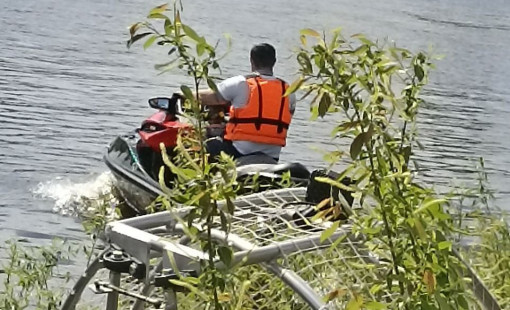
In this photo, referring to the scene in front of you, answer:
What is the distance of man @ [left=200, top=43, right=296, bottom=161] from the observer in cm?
802

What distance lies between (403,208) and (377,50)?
1.39 ft

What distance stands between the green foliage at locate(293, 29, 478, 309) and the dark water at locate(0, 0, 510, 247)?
1358mm

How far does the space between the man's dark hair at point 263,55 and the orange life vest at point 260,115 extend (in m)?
0.12

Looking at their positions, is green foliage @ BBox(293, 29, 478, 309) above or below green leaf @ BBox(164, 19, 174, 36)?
below

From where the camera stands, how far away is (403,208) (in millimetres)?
2111

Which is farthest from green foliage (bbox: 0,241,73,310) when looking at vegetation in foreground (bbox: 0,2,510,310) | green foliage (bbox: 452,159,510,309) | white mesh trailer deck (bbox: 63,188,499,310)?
vegetation in foreground (bbox: 0,2,510,310)

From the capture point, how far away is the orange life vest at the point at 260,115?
26.5ft

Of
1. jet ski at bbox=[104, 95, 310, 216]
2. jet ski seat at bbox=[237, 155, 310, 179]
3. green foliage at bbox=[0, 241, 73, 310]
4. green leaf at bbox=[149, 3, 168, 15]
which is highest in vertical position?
green leaf at bbox=[149, 3, 168, 15]

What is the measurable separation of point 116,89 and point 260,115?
11.1 meters

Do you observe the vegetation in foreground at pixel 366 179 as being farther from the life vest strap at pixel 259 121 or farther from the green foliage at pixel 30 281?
the life vest strap at pixel 259 121

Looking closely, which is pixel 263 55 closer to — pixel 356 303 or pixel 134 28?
pixel 134 28

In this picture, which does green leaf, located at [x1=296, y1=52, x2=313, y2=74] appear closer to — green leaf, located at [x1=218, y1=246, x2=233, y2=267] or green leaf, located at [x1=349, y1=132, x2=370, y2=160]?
green leaf, located at [x1=349, y1=132, x2=370, y2=160]

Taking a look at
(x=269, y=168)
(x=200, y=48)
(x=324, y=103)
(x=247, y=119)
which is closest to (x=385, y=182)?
(x=324, y=103)

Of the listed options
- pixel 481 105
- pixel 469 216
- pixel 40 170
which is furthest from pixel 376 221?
pixel 481 105
